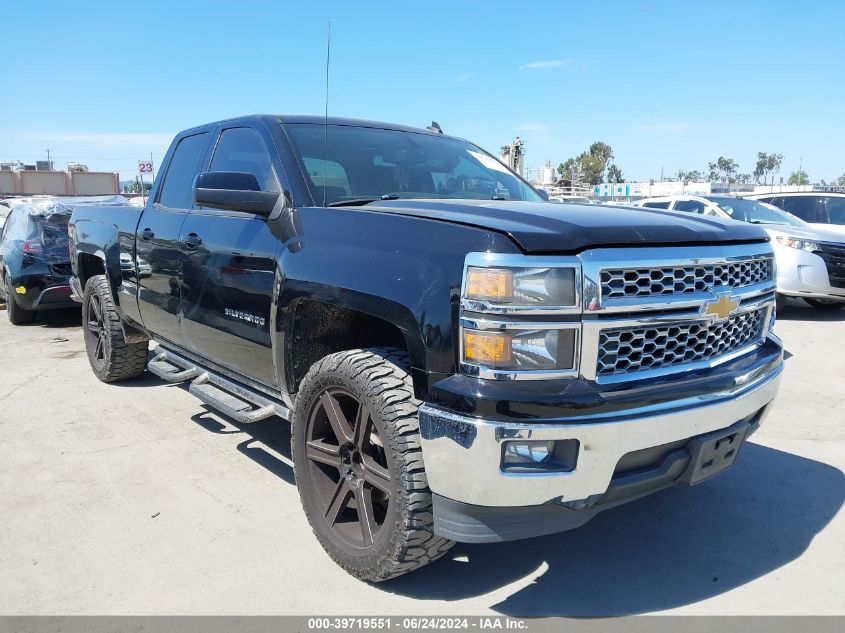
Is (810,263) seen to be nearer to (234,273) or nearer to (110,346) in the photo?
(234,273)

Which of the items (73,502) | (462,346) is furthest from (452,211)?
(73,502)

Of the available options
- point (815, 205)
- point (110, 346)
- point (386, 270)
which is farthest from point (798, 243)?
point (110, 346)

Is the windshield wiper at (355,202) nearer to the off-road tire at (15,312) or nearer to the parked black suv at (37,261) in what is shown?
the parked black suv at (37,261)

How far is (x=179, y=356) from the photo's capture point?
4.42m

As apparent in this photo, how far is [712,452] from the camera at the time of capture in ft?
8.07

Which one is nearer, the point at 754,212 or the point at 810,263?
the point at 810,263

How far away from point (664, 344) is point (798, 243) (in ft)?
24.1

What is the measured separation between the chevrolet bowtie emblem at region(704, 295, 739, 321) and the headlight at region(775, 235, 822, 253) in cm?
691

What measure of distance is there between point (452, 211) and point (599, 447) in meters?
1.06

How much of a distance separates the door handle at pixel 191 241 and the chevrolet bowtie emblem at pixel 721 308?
8.73ft

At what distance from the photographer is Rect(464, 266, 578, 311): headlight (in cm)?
210

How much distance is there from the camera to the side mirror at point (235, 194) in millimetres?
3010

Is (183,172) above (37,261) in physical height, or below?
above

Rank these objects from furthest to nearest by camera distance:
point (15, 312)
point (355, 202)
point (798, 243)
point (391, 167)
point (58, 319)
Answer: point (58, 319)
point (15, 312)
point (798, 243)
point (391, 167)
point (355, 202)
